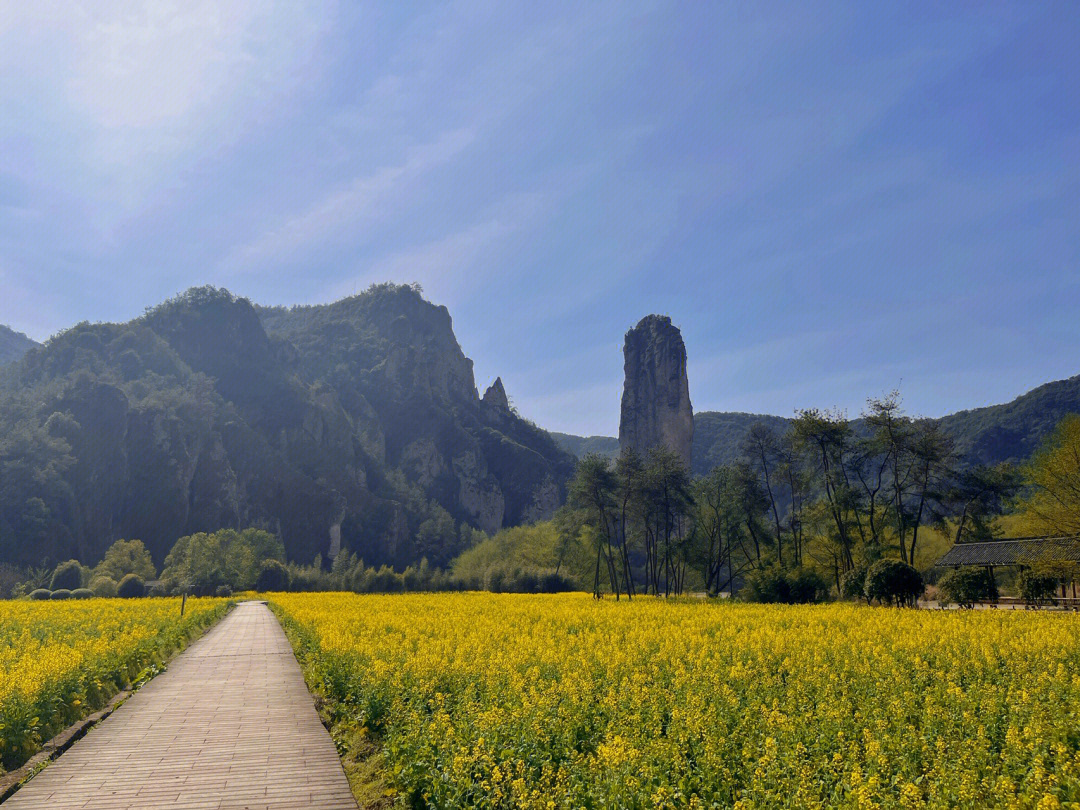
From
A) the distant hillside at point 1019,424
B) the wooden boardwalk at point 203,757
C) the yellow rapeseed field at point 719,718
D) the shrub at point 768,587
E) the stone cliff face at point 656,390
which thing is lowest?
the shrub at point 768,587

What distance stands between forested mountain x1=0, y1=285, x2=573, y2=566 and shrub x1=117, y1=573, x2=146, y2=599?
2529 inches

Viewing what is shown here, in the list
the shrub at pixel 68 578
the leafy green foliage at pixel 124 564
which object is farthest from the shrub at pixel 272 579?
the shrub at pixel 68 578

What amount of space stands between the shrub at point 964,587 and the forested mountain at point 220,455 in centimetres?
12845

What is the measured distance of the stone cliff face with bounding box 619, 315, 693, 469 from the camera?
154375mm

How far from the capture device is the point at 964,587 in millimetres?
36875

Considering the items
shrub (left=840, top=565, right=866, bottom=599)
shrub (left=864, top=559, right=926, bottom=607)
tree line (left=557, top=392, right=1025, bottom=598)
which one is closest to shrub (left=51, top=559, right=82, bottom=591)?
tree line (left=557, top=392, right=1025, bottom=598)

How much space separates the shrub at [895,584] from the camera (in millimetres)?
34125

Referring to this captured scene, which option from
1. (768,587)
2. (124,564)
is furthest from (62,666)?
(124,564)

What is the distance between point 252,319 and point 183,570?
12885cm

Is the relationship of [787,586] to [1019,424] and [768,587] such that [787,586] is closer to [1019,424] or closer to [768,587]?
[768,587]

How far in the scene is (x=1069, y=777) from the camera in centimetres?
584

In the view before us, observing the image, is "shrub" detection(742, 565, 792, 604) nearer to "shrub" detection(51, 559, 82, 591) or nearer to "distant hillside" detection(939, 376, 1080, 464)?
"shrub" detection(51, 559, 82, 591)

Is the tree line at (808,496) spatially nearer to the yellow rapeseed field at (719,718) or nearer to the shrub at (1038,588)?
the shrub at (1038,588)

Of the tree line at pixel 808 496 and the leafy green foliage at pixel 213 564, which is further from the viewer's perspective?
the leafy green foliage at pixel 213 564
